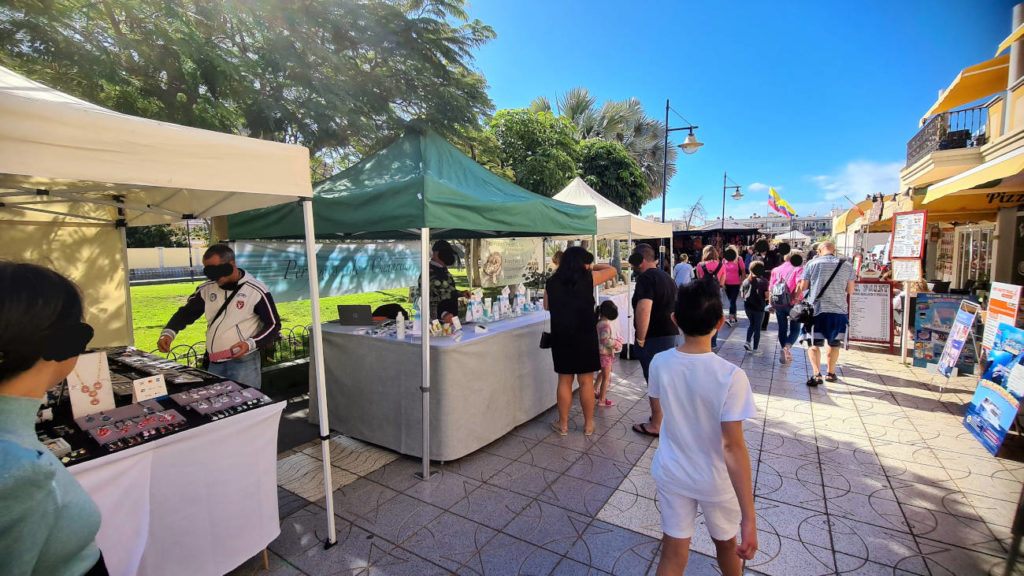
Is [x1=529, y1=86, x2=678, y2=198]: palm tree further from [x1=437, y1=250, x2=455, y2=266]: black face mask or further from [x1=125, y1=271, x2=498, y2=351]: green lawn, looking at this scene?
[x1=437, y1=250, x2=455, y2=266]: black face mask

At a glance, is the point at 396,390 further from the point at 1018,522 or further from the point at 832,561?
the point at 1018,522

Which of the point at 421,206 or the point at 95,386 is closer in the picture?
the point at 95,386

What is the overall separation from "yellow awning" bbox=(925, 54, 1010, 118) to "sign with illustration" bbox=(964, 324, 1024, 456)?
7.21 metres

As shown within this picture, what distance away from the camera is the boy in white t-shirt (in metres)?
1.52

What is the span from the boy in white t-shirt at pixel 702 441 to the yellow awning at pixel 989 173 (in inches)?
139

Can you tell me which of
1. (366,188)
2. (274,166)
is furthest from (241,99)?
(274,166)

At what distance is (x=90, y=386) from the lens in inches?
75.3

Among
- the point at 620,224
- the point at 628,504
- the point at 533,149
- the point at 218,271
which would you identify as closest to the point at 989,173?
the point at 620,224

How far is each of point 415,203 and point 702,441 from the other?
85.7 inches

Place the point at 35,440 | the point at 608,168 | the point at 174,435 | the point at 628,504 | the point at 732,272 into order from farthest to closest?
the point at 608,168 < the point at 732,272 < the point at 628,504 < the point at 174,435 < the point at 35,440

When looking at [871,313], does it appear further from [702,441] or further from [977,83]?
[702,441]

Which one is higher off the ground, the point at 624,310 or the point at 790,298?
the point at 790,298

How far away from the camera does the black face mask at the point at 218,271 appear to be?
2848 mm

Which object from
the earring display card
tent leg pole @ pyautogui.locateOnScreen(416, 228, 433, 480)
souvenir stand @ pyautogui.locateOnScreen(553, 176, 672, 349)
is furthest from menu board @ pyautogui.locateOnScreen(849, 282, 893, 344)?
the earring display card
